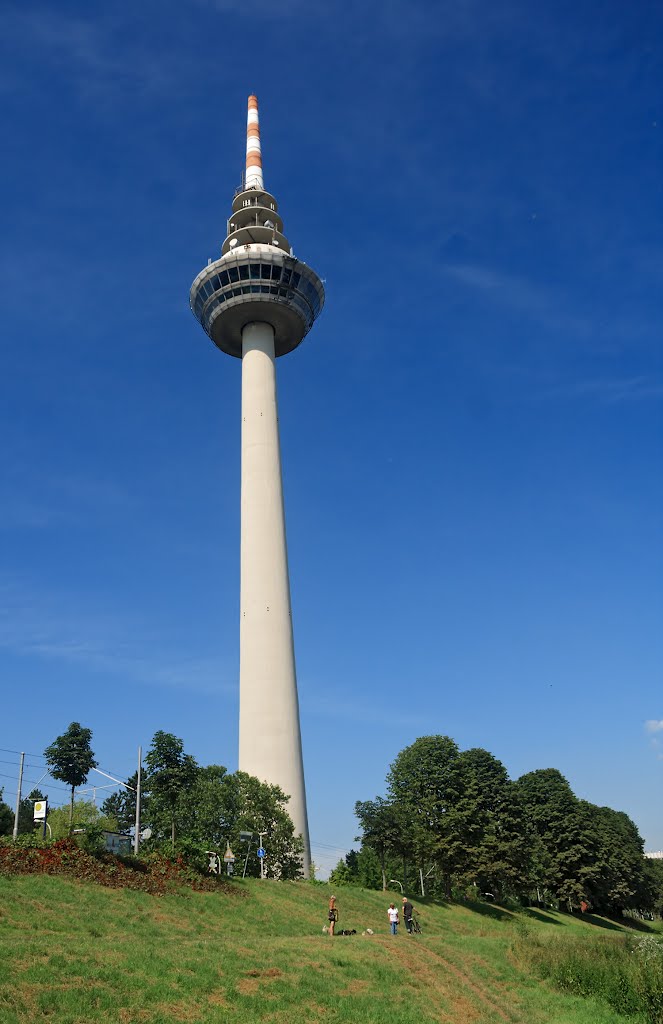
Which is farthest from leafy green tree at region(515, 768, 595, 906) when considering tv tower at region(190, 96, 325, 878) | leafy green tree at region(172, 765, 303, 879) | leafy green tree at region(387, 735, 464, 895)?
leafy green tree at region(172, 765, 303, 879)

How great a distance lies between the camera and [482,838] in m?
77.8

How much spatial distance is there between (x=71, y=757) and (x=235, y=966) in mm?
73657

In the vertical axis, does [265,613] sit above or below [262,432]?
below

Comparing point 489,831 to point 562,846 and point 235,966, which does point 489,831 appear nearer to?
point 562,846

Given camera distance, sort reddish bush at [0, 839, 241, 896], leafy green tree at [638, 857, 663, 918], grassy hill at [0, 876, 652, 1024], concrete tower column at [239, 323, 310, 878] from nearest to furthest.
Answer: grassy hill at [0, 876, 652, 1024], reddish bush at [0, 839, 241, 896], concrete tower column at [239, 323, 310, 878], leafy green tree at [638, 857, 663, 918]

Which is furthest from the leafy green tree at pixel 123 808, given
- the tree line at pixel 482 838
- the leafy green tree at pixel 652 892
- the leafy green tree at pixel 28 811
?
the leafy green tree at pixel 652 892

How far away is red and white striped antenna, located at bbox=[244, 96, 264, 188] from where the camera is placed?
99.7m

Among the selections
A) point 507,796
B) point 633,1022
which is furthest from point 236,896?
point 507,796

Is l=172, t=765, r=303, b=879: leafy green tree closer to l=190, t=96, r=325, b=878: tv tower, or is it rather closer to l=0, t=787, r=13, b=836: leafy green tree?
l=190, t=96, r=325, b=878: tv tower

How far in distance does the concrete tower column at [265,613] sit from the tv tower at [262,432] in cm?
9

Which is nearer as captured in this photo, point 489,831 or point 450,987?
point 450,987

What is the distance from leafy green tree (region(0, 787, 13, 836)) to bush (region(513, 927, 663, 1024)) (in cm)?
7651

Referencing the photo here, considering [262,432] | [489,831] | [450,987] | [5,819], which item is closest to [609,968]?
[450,987]

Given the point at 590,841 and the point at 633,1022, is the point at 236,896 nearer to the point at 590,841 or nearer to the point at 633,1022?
the point at 633,1022
